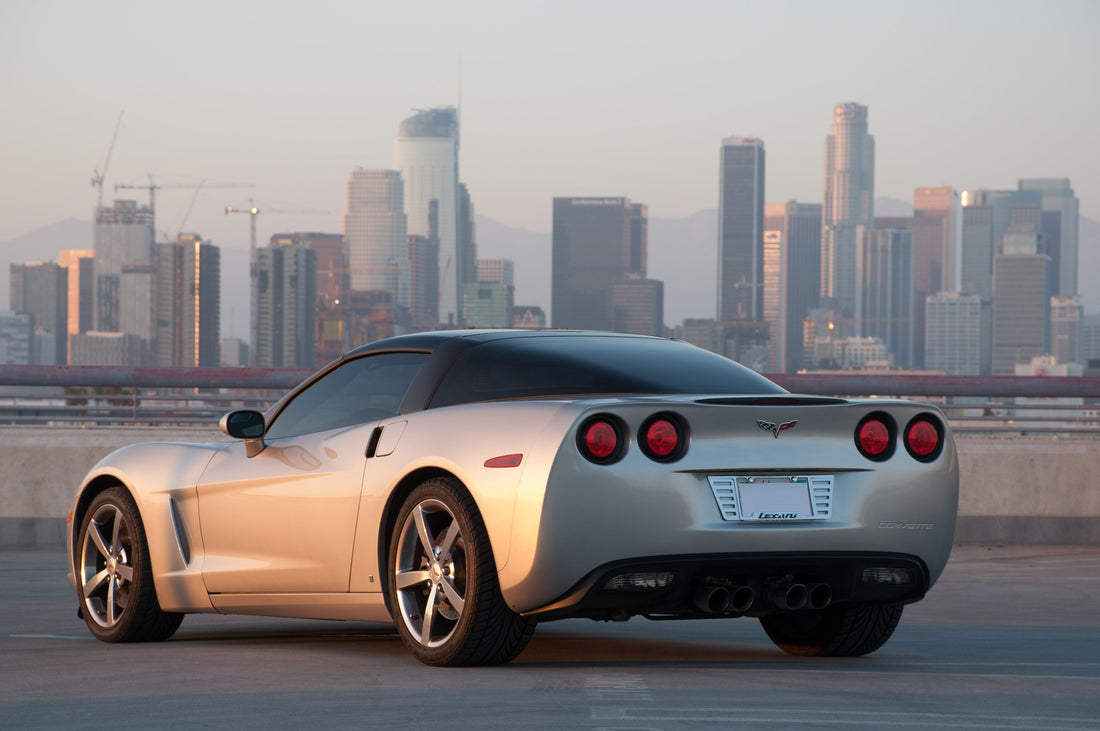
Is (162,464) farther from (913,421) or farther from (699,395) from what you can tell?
(913,421)

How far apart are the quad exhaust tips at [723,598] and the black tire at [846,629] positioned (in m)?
0.87

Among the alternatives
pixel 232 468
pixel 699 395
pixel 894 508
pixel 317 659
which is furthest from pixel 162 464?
pixel 894 508

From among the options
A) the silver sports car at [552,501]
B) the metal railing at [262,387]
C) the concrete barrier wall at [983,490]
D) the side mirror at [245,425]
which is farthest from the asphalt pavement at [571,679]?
the metal railing at [262,387]

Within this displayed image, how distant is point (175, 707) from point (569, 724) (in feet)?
4.00

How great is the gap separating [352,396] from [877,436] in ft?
6.81

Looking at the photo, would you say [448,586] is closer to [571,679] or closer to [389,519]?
[389,519]

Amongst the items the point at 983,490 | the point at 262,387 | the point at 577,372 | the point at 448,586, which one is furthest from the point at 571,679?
the point at 262,387

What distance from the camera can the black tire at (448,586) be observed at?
17.8 ft

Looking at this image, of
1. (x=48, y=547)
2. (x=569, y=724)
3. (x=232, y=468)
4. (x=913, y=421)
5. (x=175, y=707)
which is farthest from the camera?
(x=48, y=547)

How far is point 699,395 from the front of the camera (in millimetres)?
5730

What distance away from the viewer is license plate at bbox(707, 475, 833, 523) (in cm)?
537

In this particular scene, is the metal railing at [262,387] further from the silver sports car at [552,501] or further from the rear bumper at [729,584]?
the rear bumper at [729,584]

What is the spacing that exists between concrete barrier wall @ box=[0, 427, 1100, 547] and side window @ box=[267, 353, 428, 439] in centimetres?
613

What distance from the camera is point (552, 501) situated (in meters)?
5.22
